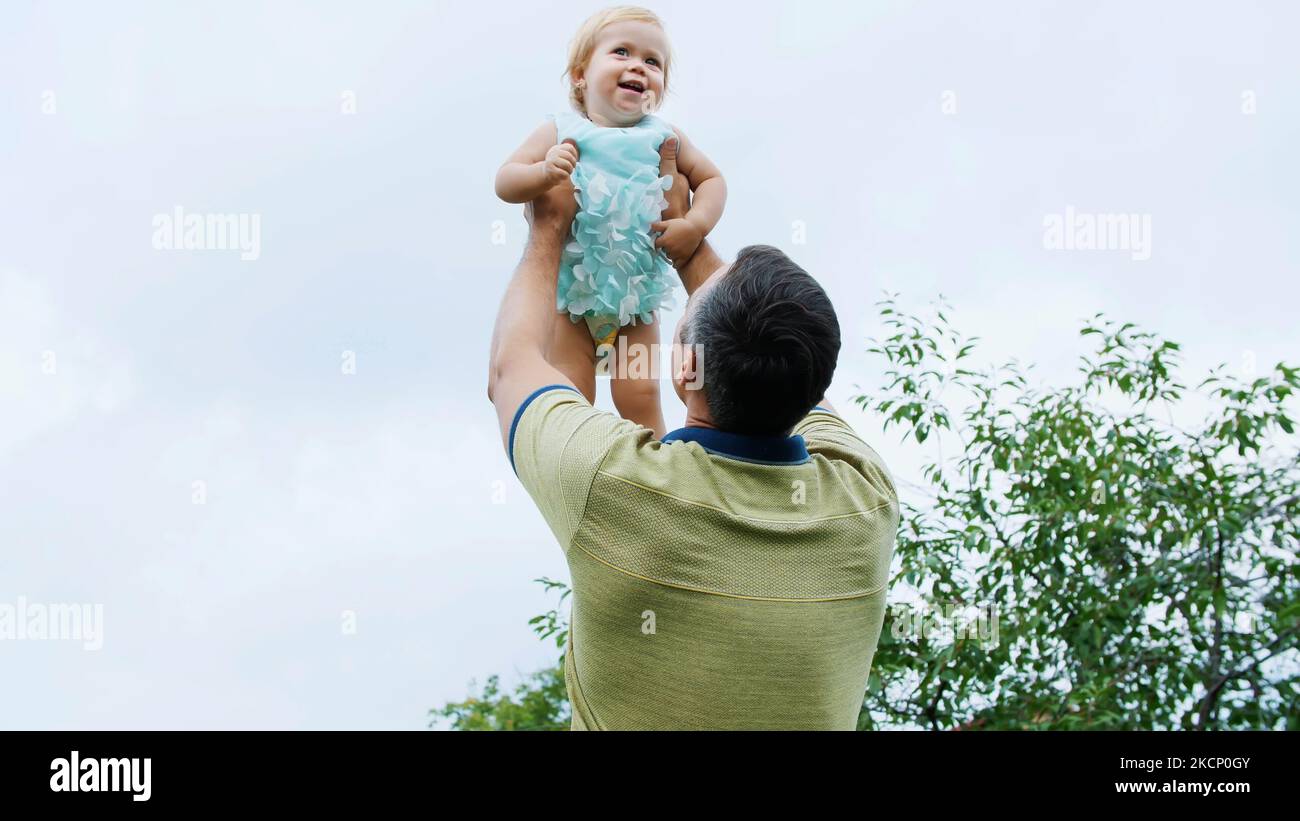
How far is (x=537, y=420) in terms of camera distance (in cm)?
171

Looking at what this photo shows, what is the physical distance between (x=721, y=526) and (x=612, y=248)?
0.62m

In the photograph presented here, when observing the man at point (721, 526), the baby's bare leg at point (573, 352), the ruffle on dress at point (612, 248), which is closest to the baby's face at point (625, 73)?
the ruffle on dress at point (612, 248)

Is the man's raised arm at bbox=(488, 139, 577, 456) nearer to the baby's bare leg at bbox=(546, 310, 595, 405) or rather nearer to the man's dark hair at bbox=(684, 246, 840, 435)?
the baby's bare leg at bbox=(546, 310, 595, 405)

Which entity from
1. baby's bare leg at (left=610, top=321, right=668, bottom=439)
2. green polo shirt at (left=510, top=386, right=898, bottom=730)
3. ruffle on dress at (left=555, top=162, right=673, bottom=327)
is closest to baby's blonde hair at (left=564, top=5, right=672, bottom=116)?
ruffle on dress at (left=555, top=162, right=673, bottom=327)

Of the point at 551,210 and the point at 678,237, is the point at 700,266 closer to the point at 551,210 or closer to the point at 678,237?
the point at 678,237

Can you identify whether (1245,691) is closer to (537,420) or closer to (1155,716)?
(1155,716)

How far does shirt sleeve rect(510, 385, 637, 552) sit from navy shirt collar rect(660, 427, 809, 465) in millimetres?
87

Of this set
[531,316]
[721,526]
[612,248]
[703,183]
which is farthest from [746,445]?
[703,183]

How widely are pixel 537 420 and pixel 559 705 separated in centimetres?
515

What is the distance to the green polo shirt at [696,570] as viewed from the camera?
64.1 inches

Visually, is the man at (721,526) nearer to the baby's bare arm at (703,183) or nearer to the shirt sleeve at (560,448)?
the shirt sleeve at (560,448)

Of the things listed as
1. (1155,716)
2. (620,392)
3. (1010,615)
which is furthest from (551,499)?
(1155,716)
